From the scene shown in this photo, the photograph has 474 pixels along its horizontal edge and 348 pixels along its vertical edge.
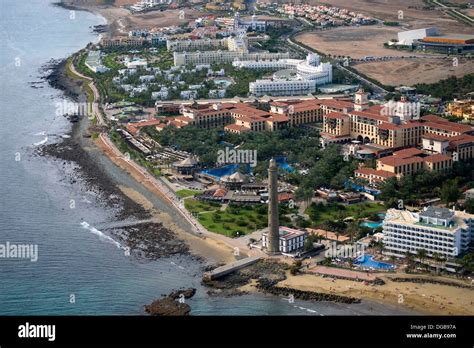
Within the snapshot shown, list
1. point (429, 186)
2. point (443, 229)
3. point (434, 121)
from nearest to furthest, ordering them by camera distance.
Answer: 1. point (443, 229)
2. point (429, 186)
3. point (434, 121)

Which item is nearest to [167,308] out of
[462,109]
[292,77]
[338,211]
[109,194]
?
[338,211]

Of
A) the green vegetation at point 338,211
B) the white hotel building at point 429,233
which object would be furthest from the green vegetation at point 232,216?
the white hotel building at point 429,233

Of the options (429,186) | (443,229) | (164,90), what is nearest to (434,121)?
(429,186)

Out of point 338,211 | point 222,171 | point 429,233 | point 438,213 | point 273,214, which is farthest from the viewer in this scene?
point 222,171

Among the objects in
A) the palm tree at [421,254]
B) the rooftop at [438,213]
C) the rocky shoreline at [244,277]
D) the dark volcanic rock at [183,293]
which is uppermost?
the rooftop at [438,213]

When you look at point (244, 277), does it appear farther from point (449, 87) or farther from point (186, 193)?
point (449, 87)

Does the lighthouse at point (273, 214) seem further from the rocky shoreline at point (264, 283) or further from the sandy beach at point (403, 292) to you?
the sandy beach at point (403, 292)

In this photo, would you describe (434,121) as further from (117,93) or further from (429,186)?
(117,93)
